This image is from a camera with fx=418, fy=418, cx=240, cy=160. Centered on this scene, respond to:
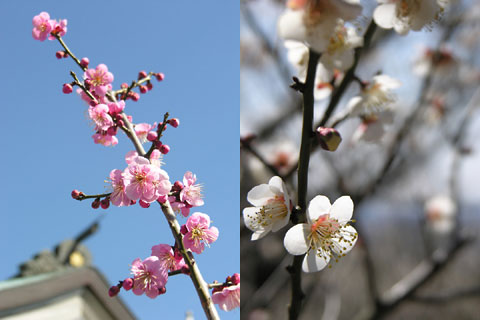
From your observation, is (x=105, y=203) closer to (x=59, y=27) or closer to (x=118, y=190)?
(x=118, y=190)

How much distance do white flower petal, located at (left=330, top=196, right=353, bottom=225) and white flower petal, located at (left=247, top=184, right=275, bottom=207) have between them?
5 cm

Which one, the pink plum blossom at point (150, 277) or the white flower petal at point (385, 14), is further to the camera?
the pink plum blossom at point (150, 277)

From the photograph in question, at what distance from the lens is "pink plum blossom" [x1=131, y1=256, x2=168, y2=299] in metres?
0.62

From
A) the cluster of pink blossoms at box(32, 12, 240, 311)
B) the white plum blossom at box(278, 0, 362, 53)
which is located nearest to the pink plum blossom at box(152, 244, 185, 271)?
the cluster of pink blossoms at box(32, 12, 240, 311)

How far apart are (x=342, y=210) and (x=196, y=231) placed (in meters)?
0.32

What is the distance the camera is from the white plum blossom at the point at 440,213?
65 centimetres

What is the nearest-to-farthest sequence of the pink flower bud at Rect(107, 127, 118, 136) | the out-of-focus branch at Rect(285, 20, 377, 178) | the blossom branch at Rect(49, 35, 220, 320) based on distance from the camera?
the out-of-focus branch at Rect(285, 20, 377, 178) < the blossom branch at Rect(49, 35, 220, 320) < the pink flower bud at Rect(107, 127, 118, 136)

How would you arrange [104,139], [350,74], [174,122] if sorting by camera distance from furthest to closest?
1. [104,139]
2. [174,122]
3. [350,74]

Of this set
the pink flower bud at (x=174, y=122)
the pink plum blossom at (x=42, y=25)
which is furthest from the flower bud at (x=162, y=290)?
the pink plum blossom at (x=42, y=25)

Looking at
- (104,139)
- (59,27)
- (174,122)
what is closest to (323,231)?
(174,122)

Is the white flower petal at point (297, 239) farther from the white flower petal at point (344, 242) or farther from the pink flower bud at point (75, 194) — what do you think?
the pink flower bud at point (75, 194)

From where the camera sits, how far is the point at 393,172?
790 millimetres

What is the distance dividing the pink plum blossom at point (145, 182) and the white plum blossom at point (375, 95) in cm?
28

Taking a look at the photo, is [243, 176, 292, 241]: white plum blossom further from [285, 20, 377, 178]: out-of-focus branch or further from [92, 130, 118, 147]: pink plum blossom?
[92, 130, 118, 147]: pink plum blossom
